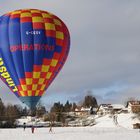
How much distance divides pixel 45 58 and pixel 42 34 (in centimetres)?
235

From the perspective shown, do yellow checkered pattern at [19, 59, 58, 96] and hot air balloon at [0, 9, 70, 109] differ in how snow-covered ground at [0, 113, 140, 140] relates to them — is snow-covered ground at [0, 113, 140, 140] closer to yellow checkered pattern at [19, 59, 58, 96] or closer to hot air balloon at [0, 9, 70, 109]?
yellow checkered pattern at [19, 59, 58, 96]

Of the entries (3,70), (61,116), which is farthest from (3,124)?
(3,70)

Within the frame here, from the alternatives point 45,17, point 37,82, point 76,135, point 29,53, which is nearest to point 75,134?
point 76,135

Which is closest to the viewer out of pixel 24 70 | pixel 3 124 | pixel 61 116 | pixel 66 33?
pixel 24 70

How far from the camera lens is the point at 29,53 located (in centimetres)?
3753

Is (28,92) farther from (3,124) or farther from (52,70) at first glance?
(3,124)

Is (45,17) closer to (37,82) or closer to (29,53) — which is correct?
(29,53)

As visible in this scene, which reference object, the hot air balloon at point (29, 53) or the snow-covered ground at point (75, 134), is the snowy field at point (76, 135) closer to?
the snow-covered ground at point (75, 134)

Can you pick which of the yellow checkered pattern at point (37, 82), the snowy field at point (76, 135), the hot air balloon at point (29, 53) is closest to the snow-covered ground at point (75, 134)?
the snowy field at point (76, 135)

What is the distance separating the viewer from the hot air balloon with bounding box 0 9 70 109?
3766cm

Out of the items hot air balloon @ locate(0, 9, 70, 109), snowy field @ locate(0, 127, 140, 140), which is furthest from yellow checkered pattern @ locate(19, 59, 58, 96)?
snowy field @ locate(0, 127, 140, 140)

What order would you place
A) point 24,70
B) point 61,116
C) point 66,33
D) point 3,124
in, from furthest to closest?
point 61,116, point 3,124, point 66,33, point 24,70

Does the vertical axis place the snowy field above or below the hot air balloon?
below

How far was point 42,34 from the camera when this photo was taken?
126 feet
